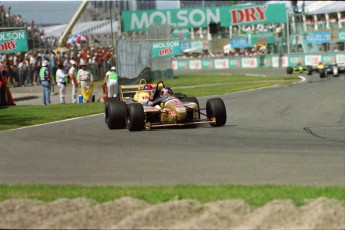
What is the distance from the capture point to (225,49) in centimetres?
7744

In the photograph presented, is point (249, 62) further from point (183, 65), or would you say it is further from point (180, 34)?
point (180, 34)

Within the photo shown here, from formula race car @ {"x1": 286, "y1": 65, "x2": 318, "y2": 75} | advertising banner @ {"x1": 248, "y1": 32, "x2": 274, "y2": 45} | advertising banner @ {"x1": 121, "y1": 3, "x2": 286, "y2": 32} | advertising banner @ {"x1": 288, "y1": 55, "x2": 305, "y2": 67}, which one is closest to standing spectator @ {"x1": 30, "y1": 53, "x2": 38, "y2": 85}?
formula race car @ {"x1": 286, "y1": 65, "x2": 318, "y2": 75}

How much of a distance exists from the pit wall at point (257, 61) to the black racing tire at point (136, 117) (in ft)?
125

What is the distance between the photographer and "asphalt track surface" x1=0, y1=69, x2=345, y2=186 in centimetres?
1090

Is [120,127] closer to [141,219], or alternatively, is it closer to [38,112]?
[38,112]

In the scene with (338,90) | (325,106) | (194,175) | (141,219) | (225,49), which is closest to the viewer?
(141,219)

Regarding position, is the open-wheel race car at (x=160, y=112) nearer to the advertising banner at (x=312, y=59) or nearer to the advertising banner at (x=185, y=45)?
the advertising banner at (x=312, y=59)

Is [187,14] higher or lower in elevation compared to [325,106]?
higher

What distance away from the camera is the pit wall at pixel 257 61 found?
55938 millimetres

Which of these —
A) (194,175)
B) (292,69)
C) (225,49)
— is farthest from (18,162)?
(225,49)

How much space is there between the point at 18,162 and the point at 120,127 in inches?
198

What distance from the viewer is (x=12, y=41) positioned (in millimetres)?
30000

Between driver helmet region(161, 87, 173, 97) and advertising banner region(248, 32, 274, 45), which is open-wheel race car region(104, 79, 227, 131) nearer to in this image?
driver helmet region(161, 87, 173, 97)

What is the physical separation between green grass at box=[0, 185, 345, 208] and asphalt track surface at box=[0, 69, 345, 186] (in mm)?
691
